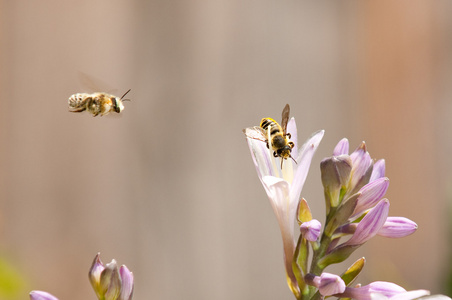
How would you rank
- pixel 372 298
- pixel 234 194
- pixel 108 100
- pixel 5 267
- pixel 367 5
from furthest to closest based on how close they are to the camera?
1. pixel 367 5
2. pixel 234 194
3. pixel 5 267
4. pixel 108 100
5. pixel 372 298

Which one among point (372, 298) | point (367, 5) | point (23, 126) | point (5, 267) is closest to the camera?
point (372, 298)

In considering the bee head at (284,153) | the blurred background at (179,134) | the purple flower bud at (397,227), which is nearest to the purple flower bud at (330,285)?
the purple flower bud at (397,227)

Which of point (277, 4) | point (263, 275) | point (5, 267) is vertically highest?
point (277, 4)

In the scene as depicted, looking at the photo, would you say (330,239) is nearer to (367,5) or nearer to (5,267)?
(5,267)

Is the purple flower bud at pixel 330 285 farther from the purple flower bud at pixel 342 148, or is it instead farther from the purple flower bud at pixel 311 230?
the purple flower bud at pixel 342 148

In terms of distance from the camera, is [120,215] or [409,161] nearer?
[120,215]

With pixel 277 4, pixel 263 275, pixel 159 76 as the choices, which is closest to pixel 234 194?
pixel 263 275

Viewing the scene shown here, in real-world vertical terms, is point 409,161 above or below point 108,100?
below

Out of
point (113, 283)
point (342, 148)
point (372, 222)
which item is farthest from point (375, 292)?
point (113, 283)
